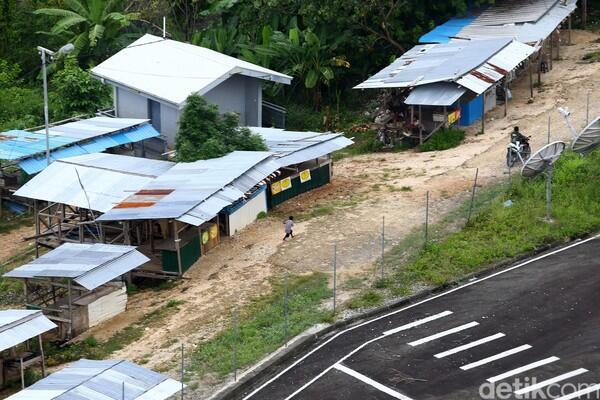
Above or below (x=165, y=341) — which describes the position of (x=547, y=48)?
above

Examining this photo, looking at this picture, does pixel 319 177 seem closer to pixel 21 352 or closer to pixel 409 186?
pixel 409 186

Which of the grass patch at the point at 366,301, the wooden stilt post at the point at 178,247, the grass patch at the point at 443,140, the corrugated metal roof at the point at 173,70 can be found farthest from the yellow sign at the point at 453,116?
the grass patch at the point at 366,301

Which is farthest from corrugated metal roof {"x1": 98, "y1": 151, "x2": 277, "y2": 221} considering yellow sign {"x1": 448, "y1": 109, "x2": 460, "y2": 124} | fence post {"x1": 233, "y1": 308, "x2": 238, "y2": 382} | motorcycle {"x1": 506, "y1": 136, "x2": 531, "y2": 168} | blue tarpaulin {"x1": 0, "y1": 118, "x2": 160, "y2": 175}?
yellow sign {"x1": 448, "y1": 109, "x2": 460, "y2": 124}

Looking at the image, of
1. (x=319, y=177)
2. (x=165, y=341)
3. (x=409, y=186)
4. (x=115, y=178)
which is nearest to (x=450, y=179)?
(x=409, y=186)

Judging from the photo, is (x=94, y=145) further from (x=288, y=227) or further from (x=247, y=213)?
(x=288, y=227)

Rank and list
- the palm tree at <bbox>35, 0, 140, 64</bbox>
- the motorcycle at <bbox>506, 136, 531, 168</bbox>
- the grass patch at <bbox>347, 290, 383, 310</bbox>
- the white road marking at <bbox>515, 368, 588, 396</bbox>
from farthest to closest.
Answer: the palm tree at <bbox>35, 0, 140, 64</bbox>, the motorcycle at <bbox>506, 136, 531, 168</bbox>, the grass patch at <bbox>347, 290, 383, 310</bbox>, the white road marking at <bbox>515, 368, 588, 396</bbox>

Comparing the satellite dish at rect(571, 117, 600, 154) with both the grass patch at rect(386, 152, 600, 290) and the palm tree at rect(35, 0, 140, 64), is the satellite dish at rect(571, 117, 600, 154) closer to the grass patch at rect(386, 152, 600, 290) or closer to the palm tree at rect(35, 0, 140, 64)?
the grass patch at rect(386, 152, 600, 290)
